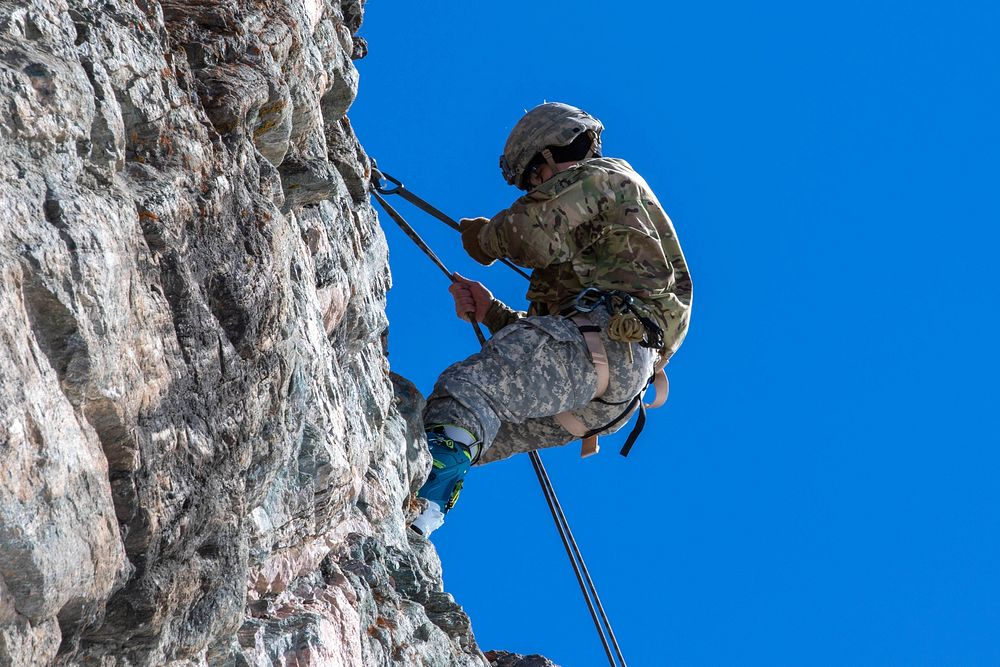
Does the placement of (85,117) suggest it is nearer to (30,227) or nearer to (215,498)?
(30,227)

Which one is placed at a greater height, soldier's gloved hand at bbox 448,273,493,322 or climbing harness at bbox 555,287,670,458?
soldier's gloved hand at bbox 448,273,493,322

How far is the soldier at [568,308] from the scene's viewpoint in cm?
794

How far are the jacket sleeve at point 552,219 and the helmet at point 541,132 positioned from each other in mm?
525

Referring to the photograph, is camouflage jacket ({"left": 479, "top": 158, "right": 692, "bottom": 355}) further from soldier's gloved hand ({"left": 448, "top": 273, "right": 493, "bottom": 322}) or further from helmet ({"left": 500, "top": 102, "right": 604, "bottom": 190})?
soldier's gloved hand ({"left": 448, "top": 273, "right": 493, "bottom": 322})

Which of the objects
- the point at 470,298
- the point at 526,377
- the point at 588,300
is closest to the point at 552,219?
the point at 588,300

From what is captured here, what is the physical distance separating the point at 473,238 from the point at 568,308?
1.06 m

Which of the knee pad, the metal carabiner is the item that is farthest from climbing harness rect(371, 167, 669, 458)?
the knee pad

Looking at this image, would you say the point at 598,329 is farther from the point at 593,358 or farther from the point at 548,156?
the point at 548,156

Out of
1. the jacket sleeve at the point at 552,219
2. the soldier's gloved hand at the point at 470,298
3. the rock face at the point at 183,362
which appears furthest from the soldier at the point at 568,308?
the rock face at the point at 183,362

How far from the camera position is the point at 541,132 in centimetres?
865

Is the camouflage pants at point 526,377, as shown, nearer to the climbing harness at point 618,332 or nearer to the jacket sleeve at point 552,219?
the climbing harness at point 618,332

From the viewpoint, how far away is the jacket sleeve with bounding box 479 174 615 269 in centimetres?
805

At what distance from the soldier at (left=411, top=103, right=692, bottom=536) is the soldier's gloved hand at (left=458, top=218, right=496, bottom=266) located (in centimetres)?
10

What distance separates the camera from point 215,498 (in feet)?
15.3
